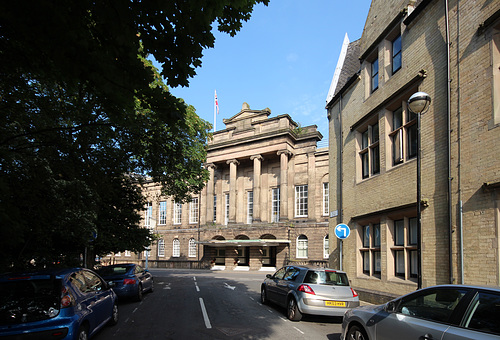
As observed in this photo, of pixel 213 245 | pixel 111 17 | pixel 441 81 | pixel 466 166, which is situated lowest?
pixel 213 245

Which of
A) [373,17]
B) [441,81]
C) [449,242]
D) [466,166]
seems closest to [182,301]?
[449,242]

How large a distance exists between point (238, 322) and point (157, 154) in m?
4.95

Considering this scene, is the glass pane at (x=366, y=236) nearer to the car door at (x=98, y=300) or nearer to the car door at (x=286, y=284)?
the car door at (x=286, y=284)

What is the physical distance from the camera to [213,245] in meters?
39.6

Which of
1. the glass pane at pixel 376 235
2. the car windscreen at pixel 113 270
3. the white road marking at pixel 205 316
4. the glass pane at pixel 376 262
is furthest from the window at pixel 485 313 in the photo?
the car windscreen at pixel 113 270

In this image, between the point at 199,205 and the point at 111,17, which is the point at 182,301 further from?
the point at 199,205

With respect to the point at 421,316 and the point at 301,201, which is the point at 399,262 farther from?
the point at 301,201

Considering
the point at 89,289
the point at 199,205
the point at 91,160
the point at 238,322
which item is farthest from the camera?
the point at 199,205

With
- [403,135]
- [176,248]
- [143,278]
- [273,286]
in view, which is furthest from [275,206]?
[403,135]

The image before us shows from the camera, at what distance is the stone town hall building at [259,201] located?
34.8 meters

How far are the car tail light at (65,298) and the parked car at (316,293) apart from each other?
5.59m

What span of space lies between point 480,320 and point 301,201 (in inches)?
1287

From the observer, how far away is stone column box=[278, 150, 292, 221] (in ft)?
117

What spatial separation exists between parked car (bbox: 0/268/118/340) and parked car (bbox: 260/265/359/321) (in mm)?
5030
